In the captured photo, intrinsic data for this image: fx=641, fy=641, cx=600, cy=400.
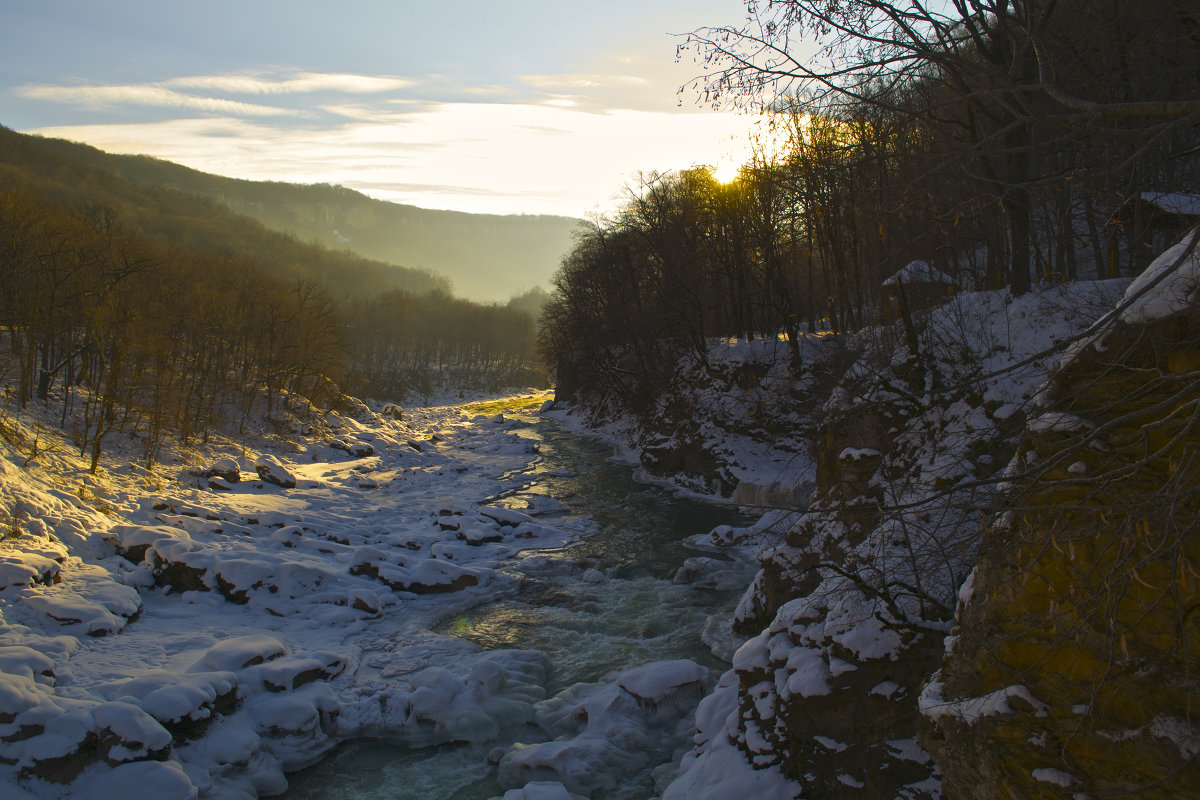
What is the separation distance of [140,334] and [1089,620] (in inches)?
984

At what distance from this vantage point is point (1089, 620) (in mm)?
3674

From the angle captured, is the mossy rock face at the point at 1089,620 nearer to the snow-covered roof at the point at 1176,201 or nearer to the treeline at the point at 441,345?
the snow-covered roof at the point at 1176,201

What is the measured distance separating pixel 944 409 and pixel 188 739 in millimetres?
11261

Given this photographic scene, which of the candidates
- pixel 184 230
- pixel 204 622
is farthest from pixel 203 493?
pixel 184 230

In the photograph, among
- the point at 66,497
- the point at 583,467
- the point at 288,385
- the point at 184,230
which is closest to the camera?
the point at 66,497

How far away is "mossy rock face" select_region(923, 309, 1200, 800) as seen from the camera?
10.9 feet

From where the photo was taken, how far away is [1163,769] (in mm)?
3488

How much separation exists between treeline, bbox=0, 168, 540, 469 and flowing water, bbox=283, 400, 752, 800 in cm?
1223

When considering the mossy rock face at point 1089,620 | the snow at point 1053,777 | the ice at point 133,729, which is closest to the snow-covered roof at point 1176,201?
the mossy rock face at point 1089,620

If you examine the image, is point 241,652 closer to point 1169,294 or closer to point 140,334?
point 1169,294

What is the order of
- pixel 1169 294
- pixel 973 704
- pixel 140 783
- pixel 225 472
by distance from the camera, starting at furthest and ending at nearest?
pixel 225 472
pixel 140 783
pixel 973 704
pixel 1169 294

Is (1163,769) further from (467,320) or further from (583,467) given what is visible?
(467,320)

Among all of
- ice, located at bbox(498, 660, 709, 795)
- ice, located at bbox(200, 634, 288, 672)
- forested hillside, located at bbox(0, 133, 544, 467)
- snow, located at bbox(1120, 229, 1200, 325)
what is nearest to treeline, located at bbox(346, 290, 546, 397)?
forested hillside, located at bbox(0, 133, 544, 467)

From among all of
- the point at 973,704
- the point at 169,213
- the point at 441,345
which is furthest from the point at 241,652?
the point at 169,213
